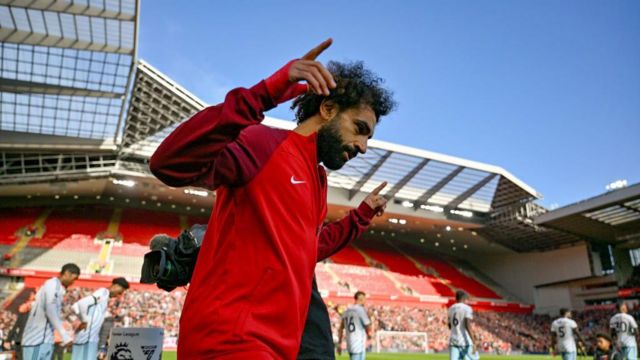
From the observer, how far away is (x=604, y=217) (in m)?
30.4

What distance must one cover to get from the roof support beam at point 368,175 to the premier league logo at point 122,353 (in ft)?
76.4

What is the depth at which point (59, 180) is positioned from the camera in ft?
84.3

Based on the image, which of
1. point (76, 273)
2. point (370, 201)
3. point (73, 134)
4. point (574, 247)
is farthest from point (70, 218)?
point (574, 247)

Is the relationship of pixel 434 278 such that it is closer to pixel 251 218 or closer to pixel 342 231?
pixel 342 231

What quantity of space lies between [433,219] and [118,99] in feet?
74.8

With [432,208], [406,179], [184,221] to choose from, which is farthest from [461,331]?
[184,221]

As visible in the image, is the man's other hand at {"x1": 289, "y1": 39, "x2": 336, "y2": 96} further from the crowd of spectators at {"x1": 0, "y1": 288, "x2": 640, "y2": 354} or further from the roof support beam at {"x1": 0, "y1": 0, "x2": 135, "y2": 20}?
the crowd of spectators at {"x1": 0, "y1": 288, "x2": 640, "y2": 354}

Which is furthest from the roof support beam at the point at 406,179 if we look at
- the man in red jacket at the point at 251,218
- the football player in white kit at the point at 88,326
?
the man in red jacket at the point at 251,218

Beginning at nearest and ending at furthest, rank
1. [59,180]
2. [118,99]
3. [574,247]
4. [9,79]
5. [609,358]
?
[609,358]
[9,79]
[118,99]
[59,180]
[574,247]

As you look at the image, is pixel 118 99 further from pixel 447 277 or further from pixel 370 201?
pixel 447 277

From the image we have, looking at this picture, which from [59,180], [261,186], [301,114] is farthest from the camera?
[59,180]

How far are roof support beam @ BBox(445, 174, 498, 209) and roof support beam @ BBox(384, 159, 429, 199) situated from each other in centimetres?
482

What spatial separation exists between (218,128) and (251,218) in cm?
32

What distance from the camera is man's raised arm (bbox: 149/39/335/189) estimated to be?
1.28 meters
